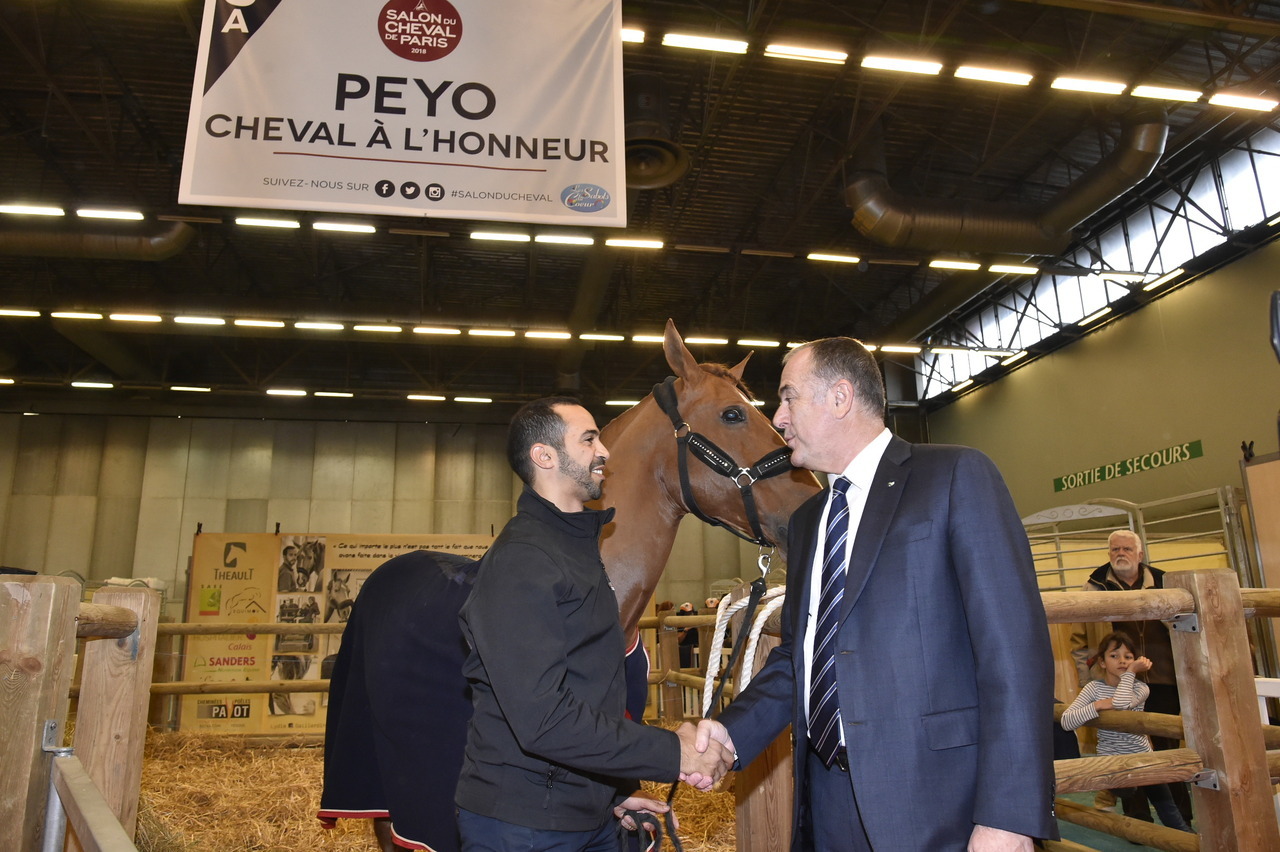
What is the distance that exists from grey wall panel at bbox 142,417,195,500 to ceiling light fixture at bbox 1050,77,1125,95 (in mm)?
17622

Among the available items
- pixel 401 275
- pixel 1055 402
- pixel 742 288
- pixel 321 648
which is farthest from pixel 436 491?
pixel 1055 402

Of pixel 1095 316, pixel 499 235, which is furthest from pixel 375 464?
pixel 1095 316

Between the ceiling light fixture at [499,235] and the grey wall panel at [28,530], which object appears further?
the grey wall panel at [28,530]

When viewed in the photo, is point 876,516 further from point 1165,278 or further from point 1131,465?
point 1131,465

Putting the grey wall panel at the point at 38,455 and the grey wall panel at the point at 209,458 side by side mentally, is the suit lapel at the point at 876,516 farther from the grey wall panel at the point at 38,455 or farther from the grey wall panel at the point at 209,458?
the grey wall panel at the point at 38,455

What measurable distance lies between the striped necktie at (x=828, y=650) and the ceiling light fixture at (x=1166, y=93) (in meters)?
9.74

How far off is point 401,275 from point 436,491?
544cm

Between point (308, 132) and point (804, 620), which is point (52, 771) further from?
point (308, 132)

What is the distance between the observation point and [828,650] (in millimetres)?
1611

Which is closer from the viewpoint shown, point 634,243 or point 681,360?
point 681,360

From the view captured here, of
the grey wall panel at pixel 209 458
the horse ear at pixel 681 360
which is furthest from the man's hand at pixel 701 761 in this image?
the grey wall panel at pixel 209 458

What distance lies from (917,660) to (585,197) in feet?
8.86

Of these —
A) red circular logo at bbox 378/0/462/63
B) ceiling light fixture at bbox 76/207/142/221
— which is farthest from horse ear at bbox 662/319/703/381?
ceiling light fixture at bbox 76/207/142/221

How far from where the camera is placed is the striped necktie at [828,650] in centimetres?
158
